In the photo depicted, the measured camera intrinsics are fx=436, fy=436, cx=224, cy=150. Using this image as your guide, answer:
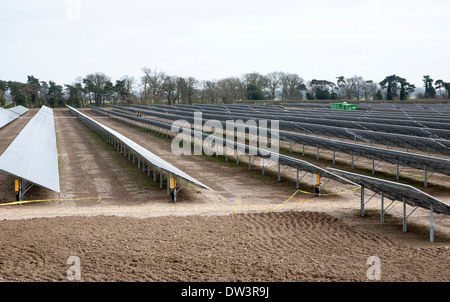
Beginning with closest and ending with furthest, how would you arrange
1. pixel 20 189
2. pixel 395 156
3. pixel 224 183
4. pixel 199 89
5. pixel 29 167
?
pixel 20 189 → pixel 29 167 → pixel 395 156 → pixel 224 183 → pixel 199 89

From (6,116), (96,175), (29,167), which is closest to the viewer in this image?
(29,167)

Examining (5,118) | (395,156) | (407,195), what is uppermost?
(5,118)

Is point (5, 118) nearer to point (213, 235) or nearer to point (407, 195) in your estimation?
point (213, 235)

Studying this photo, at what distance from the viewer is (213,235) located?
36.1 feet

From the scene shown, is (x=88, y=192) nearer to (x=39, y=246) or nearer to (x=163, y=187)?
(x=163, y=187)

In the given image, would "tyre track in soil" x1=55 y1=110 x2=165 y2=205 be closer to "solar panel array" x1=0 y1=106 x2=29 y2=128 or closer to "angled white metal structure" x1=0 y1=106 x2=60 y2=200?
"angled white metal structure" x1=0 y1=106 x2=60 y2=200

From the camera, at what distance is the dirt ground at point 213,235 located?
27.7 feet

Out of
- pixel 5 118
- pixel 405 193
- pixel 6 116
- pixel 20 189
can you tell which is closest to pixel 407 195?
pixel 405 193

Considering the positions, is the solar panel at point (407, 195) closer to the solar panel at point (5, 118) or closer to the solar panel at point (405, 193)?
the solar panel at point (405, 193)

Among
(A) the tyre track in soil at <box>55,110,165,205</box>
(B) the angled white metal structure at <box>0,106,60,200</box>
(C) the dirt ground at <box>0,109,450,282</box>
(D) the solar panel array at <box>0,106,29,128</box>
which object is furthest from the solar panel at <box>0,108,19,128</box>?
(C) the dirt ground at <box>0,109,450,282</box>

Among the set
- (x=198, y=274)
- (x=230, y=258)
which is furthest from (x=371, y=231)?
(x=198, y=274)

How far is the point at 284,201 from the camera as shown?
51.6 feet

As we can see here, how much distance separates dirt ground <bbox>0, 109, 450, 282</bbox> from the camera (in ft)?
27.7

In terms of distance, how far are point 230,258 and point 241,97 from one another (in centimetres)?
10565
